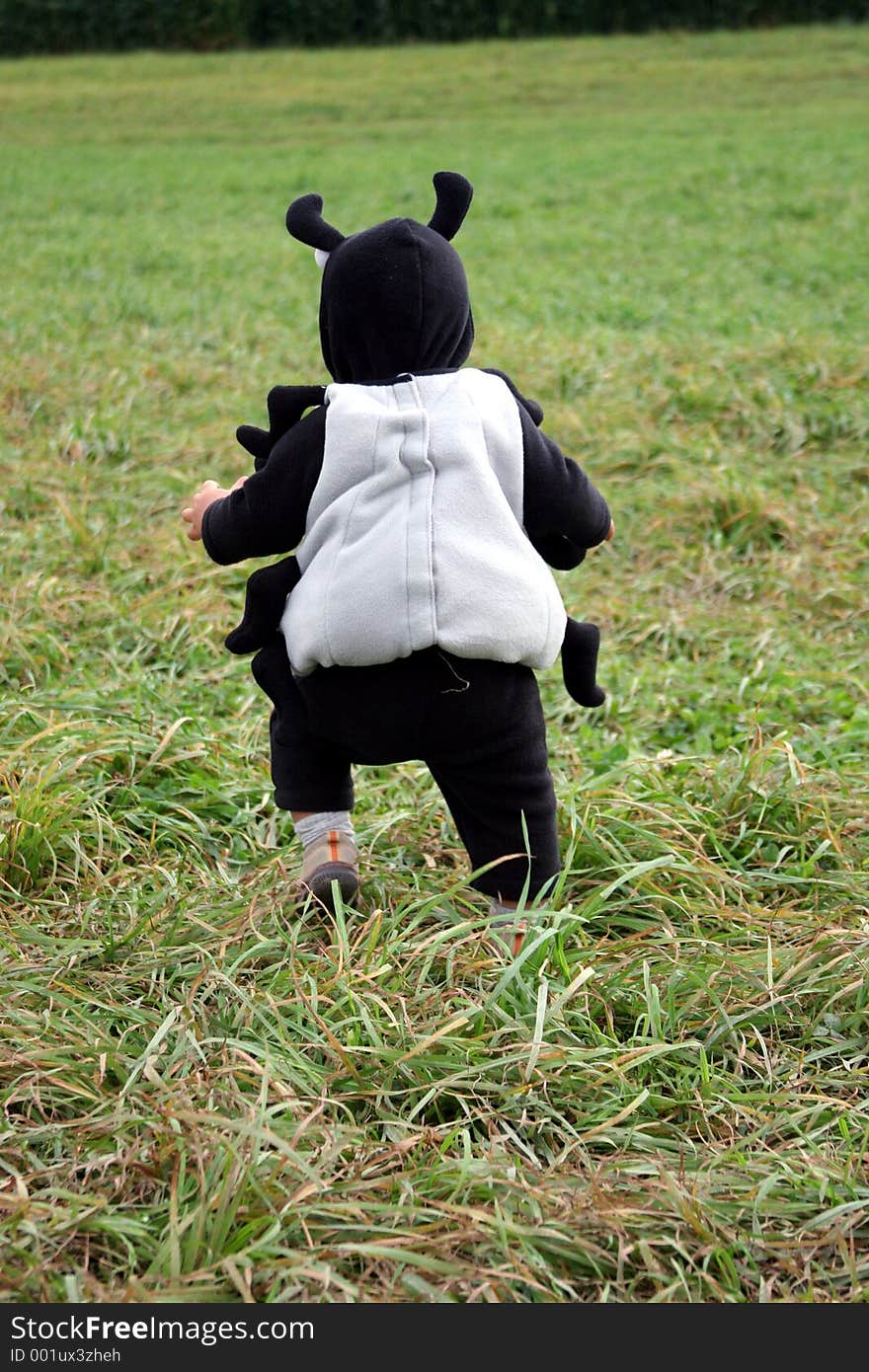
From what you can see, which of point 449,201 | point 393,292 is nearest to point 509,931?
point 393,292

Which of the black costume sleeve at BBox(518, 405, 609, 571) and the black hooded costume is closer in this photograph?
the black hooded costume

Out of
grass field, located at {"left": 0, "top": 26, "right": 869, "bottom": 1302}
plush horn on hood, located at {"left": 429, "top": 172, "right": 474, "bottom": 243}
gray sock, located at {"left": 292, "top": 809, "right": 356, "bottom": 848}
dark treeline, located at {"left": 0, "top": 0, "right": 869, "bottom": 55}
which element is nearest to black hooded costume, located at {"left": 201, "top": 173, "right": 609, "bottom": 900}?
plush horn on hood, located at {"left": 429, "top": 172, "right": 474, "bottom": 243}

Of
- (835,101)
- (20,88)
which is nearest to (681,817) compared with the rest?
(835,101)

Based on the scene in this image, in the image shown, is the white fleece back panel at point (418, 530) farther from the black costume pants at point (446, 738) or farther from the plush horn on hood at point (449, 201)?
the plush horn on hood at point (449, 201)

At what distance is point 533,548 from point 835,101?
1750cm

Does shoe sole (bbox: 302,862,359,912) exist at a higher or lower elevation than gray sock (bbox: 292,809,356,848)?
lower

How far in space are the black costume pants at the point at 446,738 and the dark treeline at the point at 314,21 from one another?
83.0 feet

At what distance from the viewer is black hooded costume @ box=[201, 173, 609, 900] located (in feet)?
6.82

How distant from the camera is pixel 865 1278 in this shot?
172 cm

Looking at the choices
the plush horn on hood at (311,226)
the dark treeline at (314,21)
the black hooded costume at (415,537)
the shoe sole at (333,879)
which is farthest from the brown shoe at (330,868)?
the dark treeline at (314,21)

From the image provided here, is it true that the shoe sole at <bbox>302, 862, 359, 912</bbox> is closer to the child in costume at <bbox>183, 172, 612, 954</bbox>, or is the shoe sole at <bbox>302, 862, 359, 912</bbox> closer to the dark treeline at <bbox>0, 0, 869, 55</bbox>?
the child in costume at <bbox>183, 172, 612, 954</bbox>

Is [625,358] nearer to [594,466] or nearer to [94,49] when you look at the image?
[594,466]

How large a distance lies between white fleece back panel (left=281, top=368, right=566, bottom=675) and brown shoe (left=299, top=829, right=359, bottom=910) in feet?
1.40

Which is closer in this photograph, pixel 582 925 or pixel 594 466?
pixel 582 925
